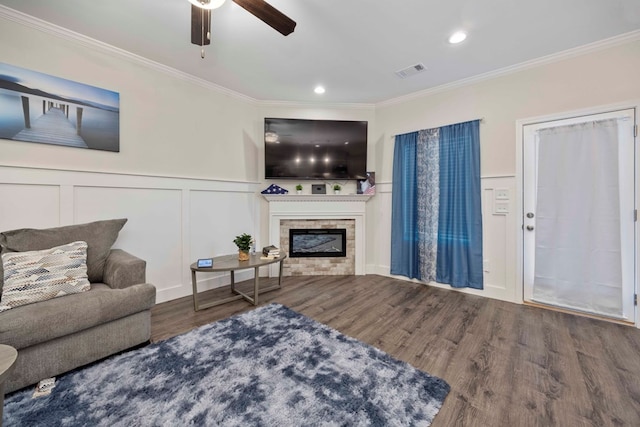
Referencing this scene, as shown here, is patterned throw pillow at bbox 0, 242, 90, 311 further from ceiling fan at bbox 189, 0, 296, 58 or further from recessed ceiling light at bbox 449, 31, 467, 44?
recessed ceiling light at bbox 449, 31, 467, 44

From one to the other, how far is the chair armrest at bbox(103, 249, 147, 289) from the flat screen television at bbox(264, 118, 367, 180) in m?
2.06

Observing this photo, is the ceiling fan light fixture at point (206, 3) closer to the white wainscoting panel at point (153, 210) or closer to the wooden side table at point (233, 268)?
the white wainscoting panel at point (153, 210)

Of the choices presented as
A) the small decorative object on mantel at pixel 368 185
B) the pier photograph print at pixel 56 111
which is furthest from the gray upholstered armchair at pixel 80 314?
the small decorative object on mantel at pixel 368 185

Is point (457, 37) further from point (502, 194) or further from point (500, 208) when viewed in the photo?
point (500, 208)

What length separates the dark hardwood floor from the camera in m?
1.42

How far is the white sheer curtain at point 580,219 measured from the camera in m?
2.44

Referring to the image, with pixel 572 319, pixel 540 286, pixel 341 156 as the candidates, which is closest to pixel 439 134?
pixel 341 156

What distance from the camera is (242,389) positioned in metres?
1.53

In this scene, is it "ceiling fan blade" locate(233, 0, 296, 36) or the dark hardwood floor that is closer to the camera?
the dark hardwood floor

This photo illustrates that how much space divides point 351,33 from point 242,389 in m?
2.92

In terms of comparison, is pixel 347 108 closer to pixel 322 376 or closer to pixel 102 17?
pixel 102 17

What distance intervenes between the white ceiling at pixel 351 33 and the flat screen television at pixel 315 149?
27.7 inches

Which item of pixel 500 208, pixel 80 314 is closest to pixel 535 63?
pixel 500 208

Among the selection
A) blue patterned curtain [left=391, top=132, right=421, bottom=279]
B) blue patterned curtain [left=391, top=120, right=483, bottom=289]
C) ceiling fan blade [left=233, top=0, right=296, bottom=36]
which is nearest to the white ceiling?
ceiling fan blade [left=233, top=0, right=296, bottom=36]
